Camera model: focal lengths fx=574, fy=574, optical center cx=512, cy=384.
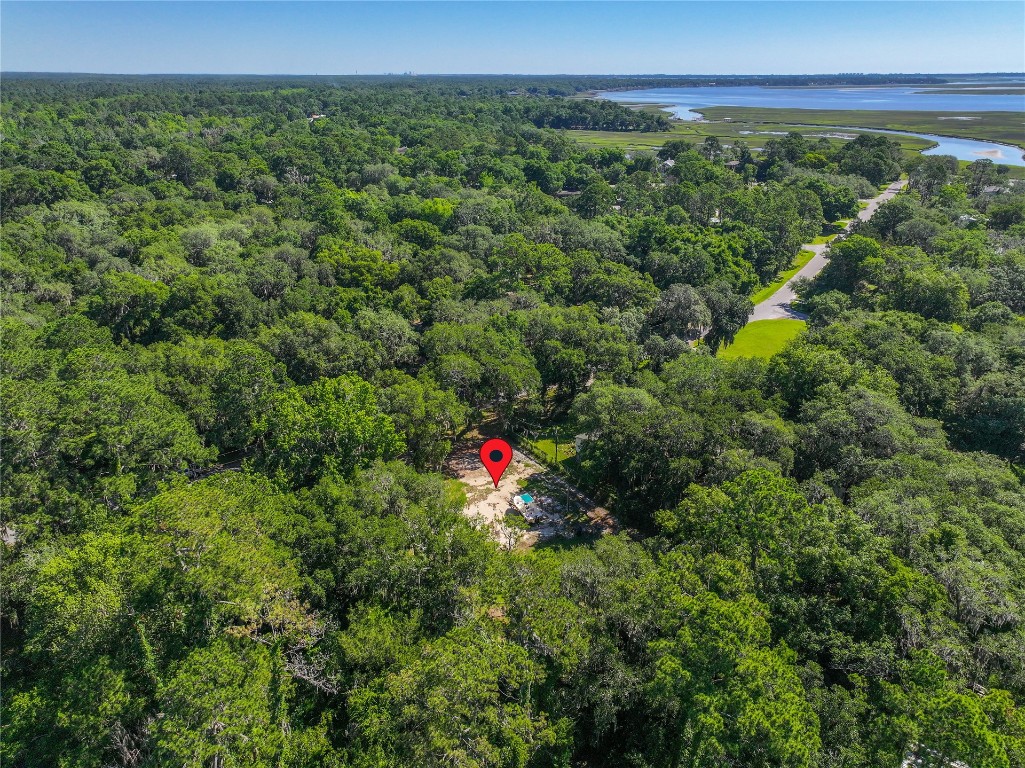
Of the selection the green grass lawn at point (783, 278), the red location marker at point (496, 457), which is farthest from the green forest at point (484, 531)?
the green grass lawn at point (783, 278)

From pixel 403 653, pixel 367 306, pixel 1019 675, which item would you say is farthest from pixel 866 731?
pixel 367 306

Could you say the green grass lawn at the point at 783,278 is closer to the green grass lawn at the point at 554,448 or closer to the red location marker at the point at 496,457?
the green grass lawn at the point at 554,448

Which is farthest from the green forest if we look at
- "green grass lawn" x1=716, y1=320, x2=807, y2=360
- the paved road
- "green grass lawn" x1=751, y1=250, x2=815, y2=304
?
"green grass lawn" x1=751, y1=250, x2=815, y2=304

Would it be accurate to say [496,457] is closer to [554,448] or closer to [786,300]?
[554,448]

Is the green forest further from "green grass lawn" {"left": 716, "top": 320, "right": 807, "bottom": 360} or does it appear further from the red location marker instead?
"green grass lawn" {"left": 716, "top": 320, "right": 807, "bottom": 360}

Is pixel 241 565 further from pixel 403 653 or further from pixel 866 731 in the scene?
pixel 866 731
